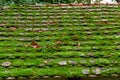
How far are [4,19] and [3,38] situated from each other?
103 centimetres

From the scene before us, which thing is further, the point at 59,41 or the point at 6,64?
the point at 59,41

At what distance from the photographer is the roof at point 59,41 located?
17.2 ft

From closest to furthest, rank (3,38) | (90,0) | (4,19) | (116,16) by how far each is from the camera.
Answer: (3,38)
(4,19)
(116,16)
(90,0)

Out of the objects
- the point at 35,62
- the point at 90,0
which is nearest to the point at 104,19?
the point at 35,62

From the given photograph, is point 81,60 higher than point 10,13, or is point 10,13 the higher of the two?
point 10,13

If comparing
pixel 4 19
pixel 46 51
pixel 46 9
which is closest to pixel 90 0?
pixel 46 9

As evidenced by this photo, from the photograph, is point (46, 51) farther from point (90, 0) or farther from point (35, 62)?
point (90, 0)

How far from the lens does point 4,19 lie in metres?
7.16

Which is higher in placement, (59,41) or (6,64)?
(59,41)

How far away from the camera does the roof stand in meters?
5.25

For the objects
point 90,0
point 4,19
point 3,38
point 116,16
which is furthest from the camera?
point 90,0

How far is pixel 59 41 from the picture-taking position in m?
6.19

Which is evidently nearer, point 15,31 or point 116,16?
point 15,31

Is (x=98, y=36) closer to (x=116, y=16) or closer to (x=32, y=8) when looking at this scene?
(x=116, y=16)
